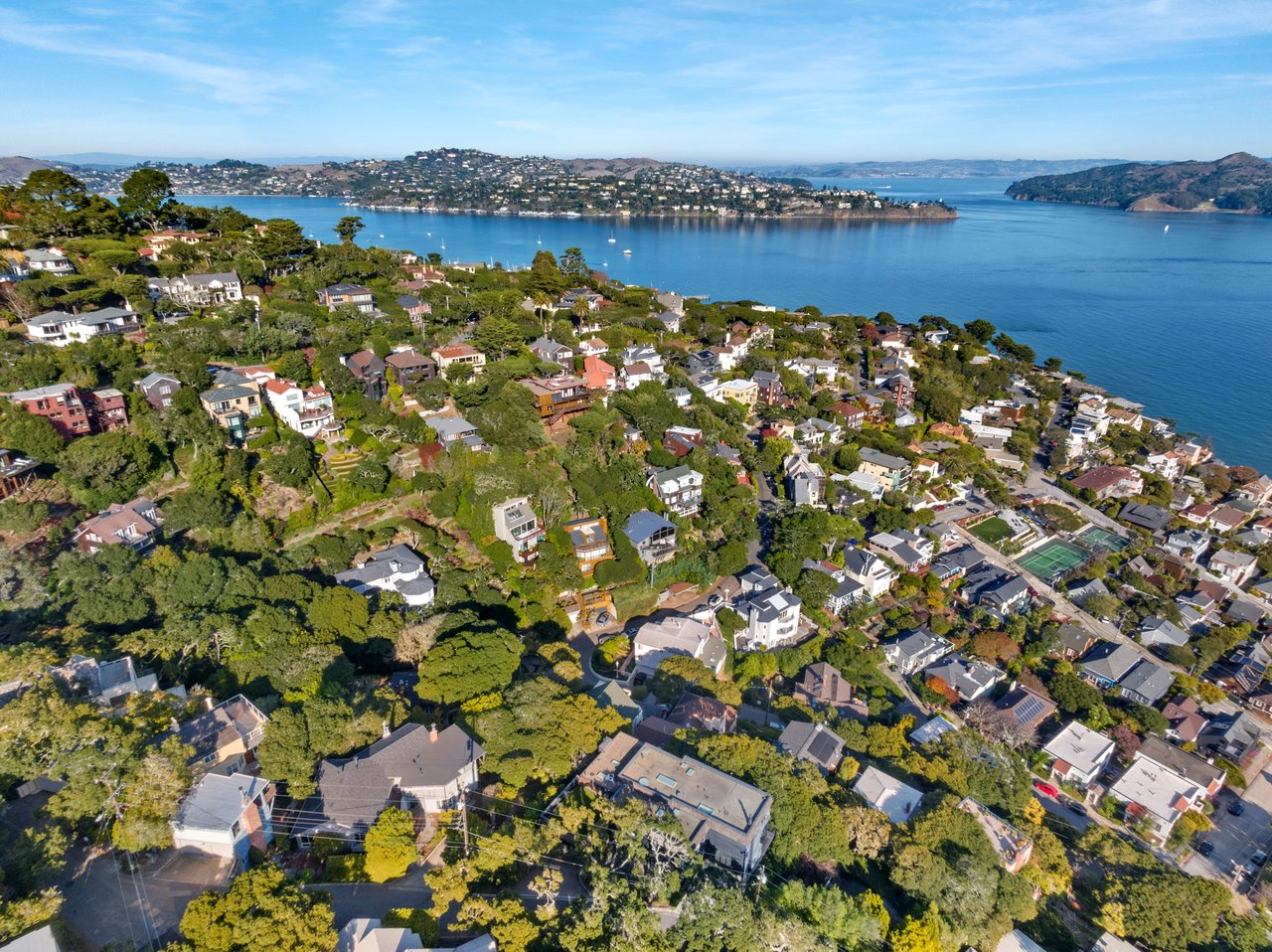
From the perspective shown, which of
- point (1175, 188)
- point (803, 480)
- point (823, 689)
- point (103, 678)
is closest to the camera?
point (103, 678)

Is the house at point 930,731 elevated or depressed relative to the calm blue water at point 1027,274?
depressed

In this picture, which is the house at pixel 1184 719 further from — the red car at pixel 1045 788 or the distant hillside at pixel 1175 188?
the distant hillside at pixel 1175 188

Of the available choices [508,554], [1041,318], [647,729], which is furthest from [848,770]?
[1041,318]

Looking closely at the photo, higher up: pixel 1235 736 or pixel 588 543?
pixel 588 543

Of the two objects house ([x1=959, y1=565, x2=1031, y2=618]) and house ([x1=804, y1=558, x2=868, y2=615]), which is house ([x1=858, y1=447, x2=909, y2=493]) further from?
house ([x1=804, y1=558, x2=868, y2=615])

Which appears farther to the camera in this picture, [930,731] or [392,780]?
[930,731]

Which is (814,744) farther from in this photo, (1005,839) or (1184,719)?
(1184,719)

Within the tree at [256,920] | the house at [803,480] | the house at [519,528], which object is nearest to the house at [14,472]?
the house at [519,528]

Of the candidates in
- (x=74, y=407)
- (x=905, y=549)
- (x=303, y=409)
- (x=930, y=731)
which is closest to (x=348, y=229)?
(x=303, y=409)
